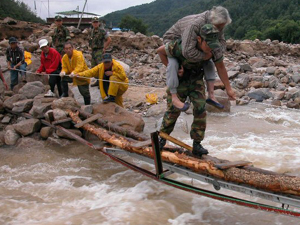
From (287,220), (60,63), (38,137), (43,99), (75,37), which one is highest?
(75,37)

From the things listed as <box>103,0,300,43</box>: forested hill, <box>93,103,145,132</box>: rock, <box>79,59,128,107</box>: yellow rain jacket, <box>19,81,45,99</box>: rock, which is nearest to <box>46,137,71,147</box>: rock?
<box>93,103,145,132</box>: rock

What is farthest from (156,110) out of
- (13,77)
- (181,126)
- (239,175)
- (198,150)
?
(239,175)

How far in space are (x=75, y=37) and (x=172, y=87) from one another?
1415 centimetres

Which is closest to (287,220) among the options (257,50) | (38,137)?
(38,137)

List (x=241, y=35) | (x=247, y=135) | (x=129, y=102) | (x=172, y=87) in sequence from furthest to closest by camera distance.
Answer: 1. (x=241, y=35)
2. (x=129, y=102)
3. (x=247, y=135)
4. (x=172, y=87)

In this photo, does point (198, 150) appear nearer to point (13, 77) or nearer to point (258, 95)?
point (13, 77)

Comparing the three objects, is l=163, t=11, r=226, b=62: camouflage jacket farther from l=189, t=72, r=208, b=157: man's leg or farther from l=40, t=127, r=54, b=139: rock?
l=40, t=127, r=54, b=139: rock

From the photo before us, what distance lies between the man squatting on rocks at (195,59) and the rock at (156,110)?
3.72 metres

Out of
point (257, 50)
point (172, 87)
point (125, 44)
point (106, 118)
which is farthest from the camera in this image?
point (257, 50)

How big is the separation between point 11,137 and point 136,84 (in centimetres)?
397

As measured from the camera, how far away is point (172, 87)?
10.4 feet

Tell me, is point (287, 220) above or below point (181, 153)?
below

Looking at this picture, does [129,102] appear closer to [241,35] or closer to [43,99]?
[43,99]

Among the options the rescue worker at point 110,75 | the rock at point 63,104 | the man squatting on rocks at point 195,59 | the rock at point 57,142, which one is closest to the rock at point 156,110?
the rescue worker at point 110,75
